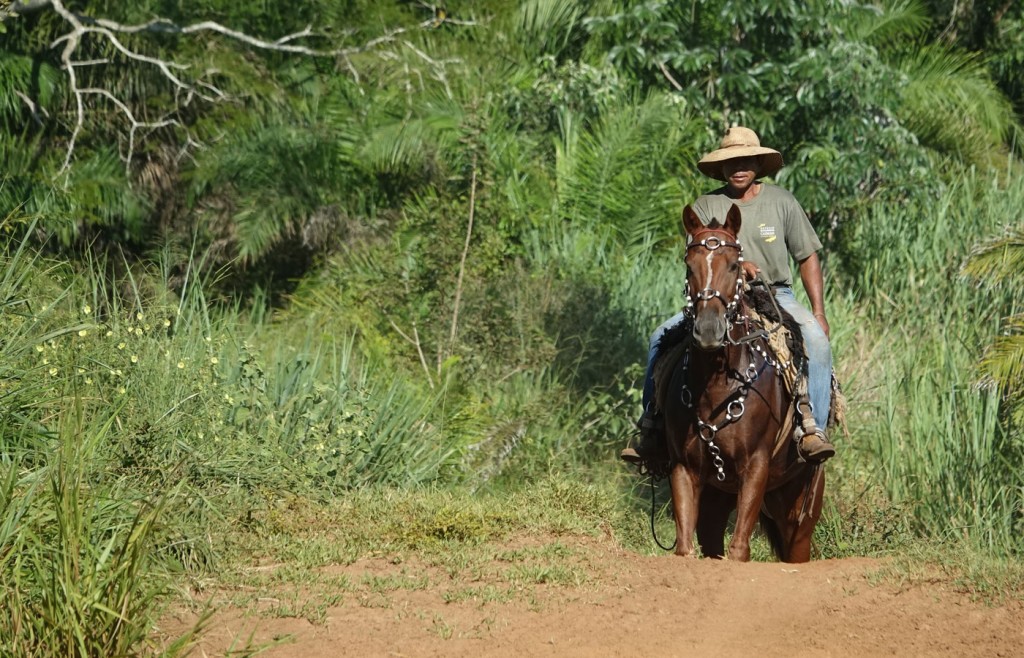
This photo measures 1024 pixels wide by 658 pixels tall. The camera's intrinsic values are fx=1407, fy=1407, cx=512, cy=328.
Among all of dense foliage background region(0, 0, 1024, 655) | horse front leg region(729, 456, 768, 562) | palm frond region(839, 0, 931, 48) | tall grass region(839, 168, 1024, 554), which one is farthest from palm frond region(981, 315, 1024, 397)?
palm frond region(839, 0, 931, 48)

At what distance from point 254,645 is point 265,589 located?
3.11ft

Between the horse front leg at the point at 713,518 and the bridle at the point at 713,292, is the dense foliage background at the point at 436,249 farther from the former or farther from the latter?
the bridle at the point at 713,292

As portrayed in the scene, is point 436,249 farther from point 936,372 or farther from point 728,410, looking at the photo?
point 728,410

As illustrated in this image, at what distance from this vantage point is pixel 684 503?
27.3ft

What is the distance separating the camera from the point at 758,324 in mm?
8344

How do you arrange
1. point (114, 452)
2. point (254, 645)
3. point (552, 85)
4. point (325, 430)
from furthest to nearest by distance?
1. point (552, 85)
2. point (325, 430)
3. point (114, 452)
4. point (254, 645)

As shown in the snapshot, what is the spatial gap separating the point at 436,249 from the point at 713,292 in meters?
5.78

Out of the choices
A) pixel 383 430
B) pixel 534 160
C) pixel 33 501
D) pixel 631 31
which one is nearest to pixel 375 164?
pixel 534 160

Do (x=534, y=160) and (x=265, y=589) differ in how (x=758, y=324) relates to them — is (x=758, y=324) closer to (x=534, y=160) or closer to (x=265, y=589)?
(x=265, y=589)

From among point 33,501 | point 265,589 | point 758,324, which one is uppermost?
point 758,324

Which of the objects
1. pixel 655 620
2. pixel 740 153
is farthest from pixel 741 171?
pixel 655 620

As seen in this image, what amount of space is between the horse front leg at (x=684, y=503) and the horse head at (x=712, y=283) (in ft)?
3.31

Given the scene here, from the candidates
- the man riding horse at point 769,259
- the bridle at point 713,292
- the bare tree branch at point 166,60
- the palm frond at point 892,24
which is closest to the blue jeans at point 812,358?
the man riding horse at point 769,259

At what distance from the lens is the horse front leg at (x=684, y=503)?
8219mm
